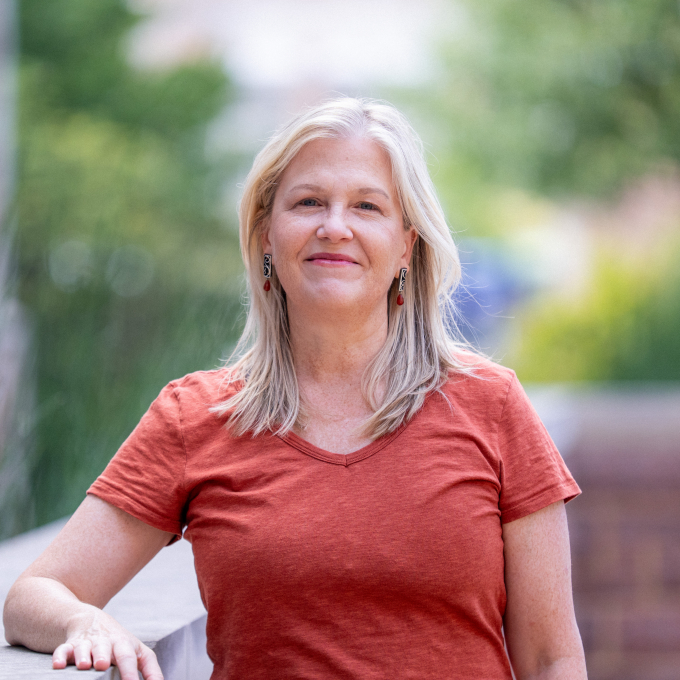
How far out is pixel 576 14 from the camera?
33.9 ft

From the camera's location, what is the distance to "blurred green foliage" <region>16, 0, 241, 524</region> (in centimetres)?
337

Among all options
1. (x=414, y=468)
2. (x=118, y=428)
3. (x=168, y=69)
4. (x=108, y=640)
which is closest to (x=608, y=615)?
(x=118, y=428)

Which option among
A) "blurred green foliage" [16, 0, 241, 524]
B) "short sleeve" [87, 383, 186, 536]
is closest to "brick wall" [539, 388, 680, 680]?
"blurred green foliage" [16, 0, 241, 524]

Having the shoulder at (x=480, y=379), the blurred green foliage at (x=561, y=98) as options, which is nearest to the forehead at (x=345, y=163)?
the shoulder at (x=480, y=379)

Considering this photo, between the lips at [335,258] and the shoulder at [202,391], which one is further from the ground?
the lips at [335,258]

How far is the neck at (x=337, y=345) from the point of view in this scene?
1999mm

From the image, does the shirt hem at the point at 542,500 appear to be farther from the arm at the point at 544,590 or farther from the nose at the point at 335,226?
the nose at the point at 335,226

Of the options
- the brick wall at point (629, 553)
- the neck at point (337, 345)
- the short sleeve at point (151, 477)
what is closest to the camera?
the short sleeve at point (151, 477)

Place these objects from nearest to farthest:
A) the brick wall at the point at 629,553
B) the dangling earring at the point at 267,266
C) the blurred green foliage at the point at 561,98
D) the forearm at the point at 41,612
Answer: the forearm at the point at 41,612 → the dangling earring at the point at 267,266 → the brick wall at the point at 629,553 → the blurred green foliage at the point at 561,98

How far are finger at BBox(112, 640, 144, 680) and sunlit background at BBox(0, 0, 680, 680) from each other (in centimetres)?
124

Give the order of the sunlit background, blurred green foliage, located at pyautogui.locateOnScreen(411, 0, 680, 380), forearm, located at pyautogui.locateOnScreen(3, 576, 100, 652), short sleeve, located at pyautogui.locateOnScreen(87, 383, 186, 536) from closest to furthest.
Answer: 1. forearm, located at pyautogui.locateOnScreen(3, 576, 100, 652)
2. short sleeve, located at pyautogui.locateOnScreen(87, 383, 186, 536)
3. the sunlit background
4. blurred green foliage, located at pyautogui.locateOnScreen(411, 0, 680, 380)

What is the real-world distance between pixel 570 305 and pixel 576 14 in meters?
3.62

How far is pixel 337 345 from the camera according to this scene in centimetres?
202

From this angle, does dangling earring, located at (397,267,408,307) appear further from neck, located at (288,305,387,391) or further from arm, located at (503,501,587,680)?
arm, located at (503,501,587,680)
